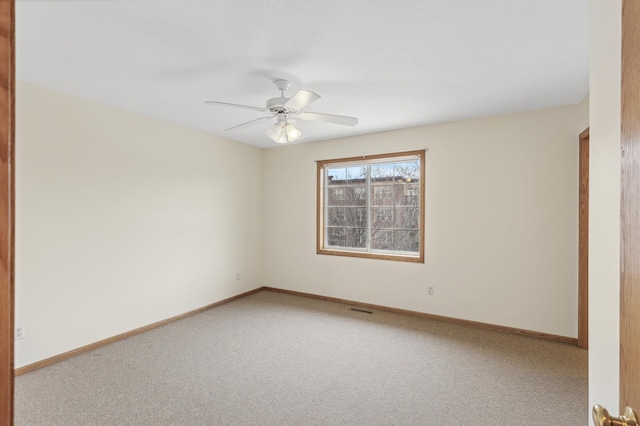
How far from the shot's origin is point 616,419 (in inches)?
23.7

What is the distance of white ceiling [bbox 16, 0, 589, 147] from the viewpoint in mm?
1682

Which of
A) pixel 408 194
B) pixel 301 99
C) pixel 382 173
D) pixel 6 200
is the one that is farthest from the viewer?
pixel 382 173

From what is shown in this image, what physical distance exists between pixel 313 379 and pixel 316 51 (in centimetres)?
247

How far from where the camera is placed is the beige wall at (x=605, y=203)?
2.60 feet

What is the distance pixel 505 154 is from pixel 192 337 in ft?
13.0

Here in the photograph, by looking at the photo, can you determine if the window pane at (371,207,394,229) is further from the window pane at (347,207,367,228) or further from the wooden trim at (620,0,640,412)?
the wooden trim at (620,0,640,412)

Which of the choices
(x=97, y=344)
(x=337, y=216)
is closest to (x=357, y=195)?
(x=337, y=216)

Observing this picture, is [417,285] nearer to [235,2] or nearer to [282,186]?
[282,186]

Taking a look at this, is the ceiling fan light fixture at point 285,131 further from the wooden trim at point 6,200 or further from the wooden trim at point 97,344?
the wooden trim at point 97,344

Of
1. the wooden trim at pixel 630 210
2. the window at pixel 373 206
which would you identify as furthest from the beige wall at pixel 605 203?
the window at pixel 373 206

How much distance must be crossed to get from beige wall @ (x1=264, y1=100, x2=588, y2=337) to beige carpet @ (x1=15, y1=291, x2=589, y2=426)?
1.30 ft

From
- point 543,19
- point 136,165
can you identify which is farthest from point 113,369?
point 543,19

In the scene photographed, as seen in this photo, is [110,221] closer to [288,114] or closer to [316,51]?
[288,114]

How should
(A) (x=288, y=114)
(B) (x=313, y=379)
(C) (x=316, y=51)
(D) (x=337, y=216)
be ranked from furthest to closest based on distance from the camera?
(D) (x=337, y=216) < (A) (x=288, y=114) < (B) (x=313, y=379) < (C) (x=316, y=51)
